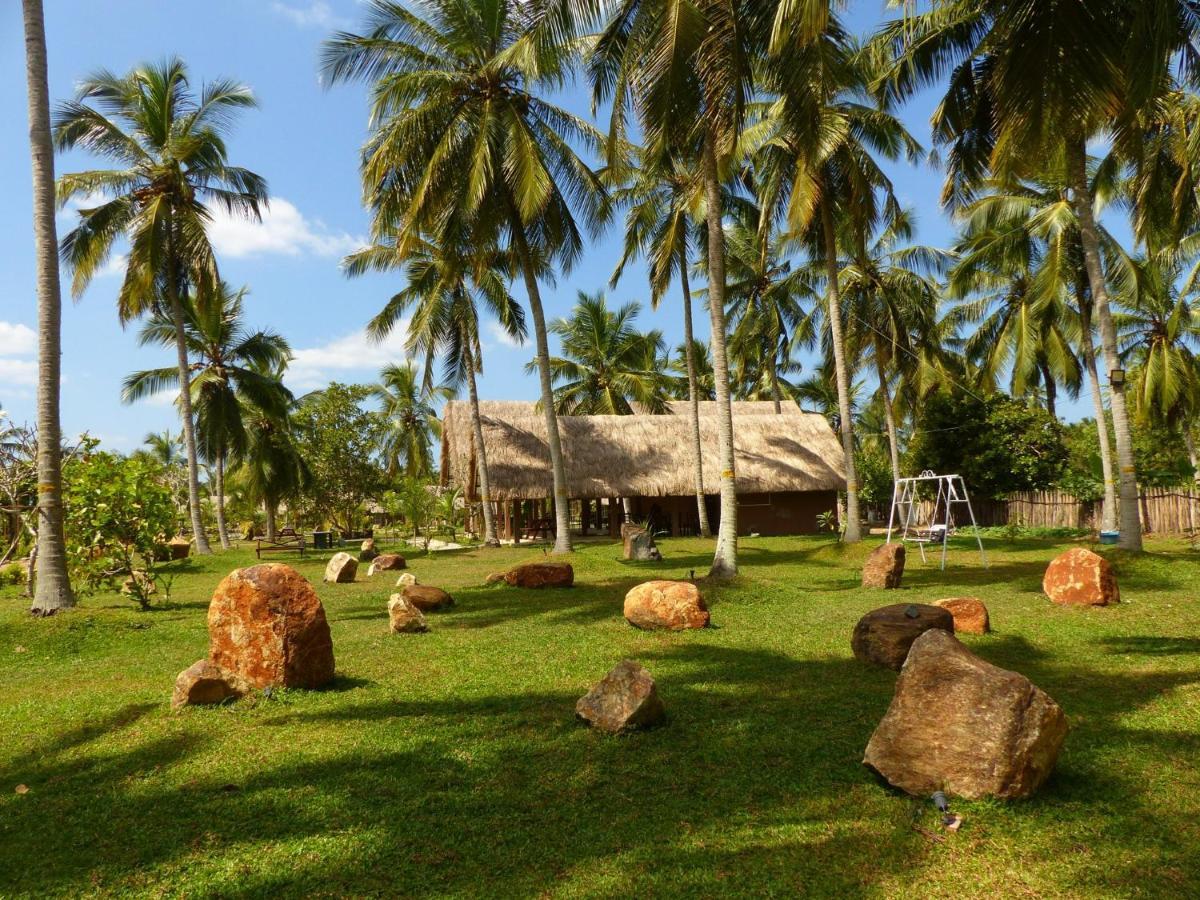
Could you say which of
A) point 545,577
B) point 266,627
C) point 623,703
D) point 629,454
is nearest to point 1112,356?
point 545,577

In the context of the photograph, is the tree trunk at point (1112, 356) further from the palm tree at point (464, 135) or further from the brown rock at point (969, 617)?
the palm tree at point (464, 135)

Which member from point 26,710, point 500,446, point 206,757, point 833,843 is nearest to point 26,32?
point 26,710

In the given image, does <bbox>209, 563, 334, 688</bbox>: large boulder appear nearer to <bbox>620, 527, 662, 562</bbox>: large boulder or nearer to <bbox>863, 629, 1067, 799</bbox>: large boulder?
<bbox>863, 629, 1067, 799</bbox>: large boulder

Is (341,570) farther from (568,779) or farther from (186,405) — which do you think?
(568,779)

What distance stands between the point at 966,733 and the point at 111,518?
1065 cm

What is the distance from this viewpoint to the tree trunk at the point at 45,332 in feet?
28.0

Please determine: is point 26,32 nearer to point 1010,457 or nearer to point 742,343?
point 742,343

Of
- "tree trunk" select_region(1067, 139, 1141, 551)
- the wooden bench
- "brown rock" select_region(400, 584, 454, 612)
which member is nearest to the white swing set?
"tree trunk" select_region(1067, 139, 1141, 551)

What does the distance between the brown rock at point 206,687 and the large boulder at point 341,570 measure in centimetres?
821

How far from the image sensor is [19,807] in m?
3.62

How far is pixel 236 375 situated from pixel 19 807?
69.2ft

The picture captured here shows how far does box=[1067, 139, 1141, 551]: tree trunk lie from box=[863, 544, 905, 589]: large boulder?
345 cm

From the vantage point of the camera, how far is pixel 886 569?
1034cm

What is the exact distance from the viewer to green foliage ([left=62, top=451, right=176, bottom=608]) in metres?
9.75
